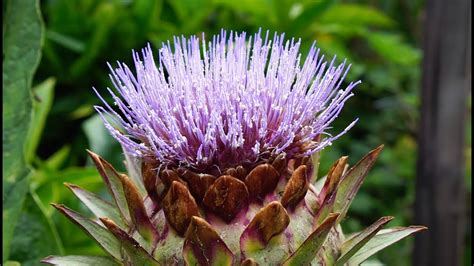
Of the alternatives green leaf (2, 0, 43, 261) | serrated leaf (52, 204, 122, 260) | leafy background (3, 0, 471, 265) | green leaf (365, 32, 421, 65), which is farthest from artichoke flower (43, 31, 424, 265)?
green leaf (365, 32, 421, 65)

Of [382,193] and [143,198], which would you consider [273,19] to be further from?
[143,198]

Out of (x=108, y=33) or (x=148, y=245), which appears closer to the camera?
(x=148, y=245)

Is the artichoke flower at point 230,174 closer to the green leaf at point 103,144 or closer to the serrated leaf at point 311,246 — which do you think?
the serrated leaf at point 311,246

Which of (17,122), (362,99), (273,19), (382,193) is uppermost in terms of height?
(273,19)

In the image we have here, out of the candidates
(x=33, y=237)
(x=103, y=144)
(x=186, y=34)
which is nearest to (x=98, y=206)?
(x=33, y=237)

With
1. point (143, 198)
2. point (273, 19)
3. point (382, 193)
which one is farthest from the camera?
point (382, 193)

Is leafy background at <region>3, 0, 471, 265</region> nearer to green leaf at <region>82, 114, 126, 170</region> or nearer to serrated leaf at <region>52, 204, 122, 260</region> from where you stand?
green leaf at <region>82, 114, 126, 170</region>

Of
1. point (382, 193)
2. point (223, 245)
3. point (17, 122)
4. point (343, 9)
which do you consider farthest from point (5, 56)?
point (382, 193)

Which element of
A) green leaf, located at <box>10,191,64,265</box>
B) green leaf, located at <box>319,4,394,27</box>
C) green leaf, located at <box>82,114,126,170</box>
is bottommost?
green leaf, located at <box>10,191,64,265</box>
